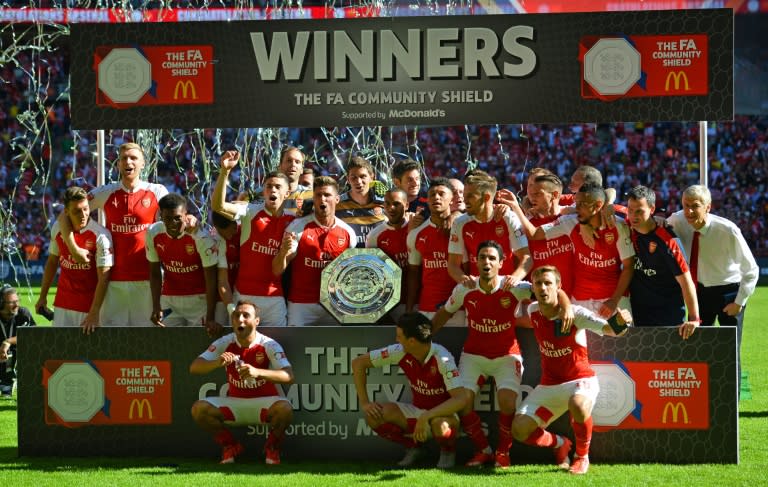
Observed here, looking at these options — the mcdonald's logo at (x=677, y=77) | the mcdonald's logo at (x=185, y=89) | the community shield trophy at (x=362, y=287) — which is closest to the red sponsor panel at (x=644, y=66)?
the mcdonald's logo at (x=677, y=77)

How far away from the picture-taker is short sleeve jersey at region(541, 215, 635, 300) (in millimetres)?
6906

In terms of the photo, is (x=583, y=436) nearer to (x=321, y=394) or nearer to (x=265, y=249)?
(x=321, y=394)

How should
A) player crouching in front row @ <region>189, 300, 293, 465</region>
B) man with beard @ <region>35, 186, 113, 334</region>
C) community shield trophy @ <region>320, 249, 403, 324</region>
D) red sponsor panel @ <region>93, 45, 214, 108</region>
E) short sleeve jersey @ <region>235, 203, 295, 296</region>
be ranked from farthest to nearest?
red sponsor panel @ <region>93, 45, 214, 108</region>
man with beard @ <region>35, 186, 113, 334</region>
short sleeve jersey @ <region>235, 203, 295, 296</region>
community shield trophy @ <region>320, 249, 403, 324</region>
player crouching in front row @ <region>189, 300, 293, 465</region>

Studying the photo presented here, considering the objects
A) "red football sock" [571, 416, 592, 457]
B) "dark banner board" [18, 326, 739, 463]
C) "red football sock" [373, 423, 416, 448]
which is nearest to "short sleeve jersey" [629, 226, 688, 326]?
"dark banner board" [18, 326, 739, 463]

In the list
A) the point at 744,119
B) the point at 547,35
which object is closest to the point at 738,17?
the point at 744,119

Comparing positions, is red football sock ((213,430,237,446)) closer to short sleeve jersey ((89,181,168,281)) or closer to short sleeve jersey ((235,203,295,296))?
short sleeve jersey ((235,203,295,296))

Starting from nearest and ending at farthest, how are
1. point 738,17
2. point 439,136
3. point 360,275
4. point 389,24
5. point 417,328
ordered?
point 417,328
point 360,275
point 389,24
point 738,17
point 439,136

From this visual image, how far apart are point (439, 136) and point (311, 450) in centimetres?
1955

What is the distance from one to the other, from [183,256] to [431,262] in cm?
171

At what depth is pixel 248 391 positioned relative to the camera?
22.3 feet

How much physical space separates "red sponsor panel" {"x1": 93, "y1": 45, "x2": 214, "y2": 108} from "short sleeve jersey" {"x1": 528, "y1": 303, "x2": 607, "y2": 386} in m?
2.90

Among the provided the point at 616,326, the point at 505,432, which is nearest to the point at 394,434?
the point at 505,432

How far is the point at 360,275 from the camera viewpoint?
6.96 m

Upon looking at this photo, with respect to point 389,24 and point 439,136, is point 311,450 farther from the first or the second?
point 439,136
